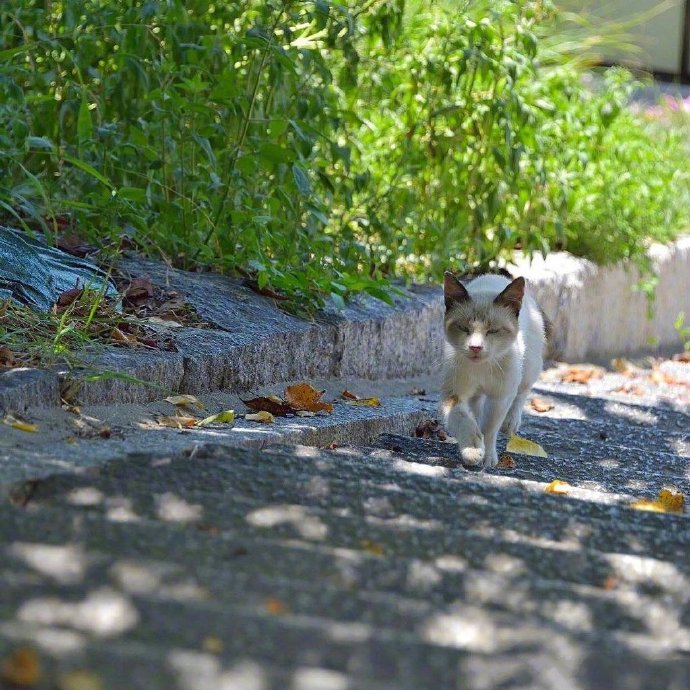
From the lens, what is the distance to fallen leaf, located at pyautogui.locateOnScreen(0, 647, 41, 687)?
1.44 metres

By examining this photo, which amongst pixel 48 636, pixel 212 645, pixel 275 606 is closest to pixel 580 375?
pixel 275 606

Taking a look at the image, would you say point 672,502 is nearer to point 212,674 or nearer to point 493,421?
point 493,421

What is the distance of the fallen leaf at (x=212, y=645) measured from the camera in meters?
1.55

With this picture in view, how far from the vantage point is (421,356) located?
5.42m

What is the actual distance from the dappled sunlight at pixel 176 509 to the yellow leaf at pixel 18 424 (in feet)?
2.34

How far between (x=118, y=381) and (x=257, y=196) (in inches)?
67.1

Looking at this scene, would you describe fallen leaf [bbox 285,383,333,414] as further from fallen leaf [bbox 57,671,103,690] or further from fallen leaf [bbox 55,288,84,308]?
fallen leaf [bbox 57,671,103,690]

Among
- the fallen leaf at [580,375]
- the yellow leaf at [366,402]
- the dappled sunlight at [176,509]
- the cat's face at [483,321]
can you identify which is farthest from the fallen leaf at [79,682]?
the fallen leaf at [580,375]

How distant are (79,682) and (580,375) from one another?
5.59 metres

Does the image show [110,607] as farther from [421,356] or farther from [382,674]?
[421,356]

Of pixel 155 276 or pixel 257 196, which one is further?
pixel 257 196

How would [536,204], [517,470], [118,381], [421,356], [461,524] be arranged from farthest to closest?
[536,204], [421,356], [517,470], [118,381], [461,524]

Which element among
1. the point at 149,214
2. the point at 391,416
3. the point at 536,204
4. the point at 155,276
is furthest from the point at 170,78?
the point at 536,204

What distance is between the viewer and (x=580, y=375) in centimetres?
678
